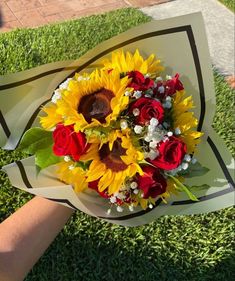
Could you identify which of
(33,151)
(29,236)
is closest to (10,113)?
(33,151)

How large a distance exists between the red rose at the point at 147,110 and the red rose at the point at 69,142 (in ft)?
0.52

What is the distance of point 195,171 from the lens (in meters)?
1.55

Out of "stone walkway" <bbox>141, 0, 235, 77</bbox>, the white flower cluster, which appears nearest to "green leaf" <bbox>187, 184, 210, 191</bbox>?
the white flower cluster

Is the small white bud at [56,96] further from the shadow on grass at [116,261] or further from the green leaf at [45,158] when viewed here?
the shadow on grass at [116,261]

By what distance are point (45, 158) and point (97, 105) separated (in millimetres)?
244

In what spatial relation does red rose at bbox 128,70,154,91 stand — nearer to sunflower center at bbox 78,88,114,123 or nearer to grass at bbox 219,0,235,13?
sunflower center at bbox 78,88,114,123

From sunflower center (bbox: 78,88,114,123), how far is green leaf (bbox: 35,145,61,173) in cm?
19

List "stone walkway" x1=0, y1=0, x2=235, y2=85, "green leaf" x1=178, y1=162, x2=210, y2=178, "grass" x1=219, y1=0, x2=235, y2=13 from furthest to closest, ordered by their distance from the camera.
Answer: "grass" x1=219, y1=0, x2=235, y2=13 → "stone walkway" x1=0, y1=0, x2=235, y2=85 → "green leaf" x1=178, y1=162, x2=210, y2=178

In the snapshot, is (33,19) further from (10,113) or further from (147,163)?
(147,163)

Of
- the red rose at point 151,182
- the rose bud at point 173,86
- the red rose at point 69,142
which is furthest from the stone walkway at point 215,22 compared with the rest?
the red rose at point 69,142

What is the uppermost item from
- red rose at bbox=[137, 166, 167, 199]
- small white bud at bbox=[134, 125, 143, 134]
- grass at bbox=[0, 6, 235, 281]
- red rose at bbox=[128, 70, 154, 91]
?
red rose at bbox=[128, 70, 154, 91]

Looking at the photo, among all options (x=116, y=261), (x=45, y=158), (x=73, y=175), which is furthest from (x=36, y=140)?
(x=116, y=261)

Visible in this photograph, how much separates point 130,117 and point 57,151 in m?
0.22

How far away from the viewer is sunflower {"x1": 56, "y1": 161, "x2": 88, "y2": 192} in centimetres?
140
